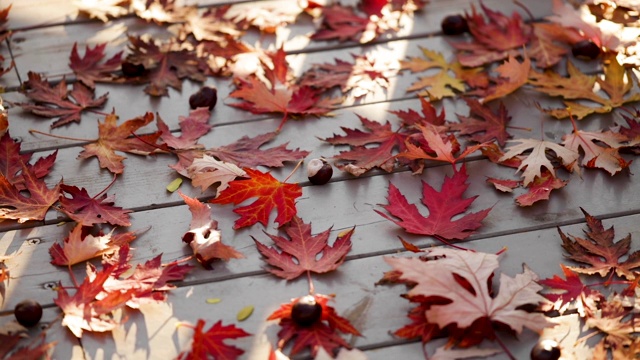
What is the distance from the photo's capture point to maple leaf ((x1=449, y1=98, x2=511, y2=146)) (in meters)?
2.04

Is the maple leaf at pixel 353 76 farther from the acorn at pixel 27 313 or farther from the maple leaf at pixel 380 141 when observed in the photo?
the acorn at pixel 27 313

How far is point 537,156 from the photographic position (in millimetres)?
1930

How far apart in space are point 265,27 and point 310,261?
3.33 ft

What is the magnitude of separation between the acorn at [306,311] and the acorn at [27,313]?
1.68 feet

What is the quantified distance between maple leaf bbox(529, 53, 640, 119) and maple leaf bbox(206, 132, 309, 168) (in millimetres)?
724

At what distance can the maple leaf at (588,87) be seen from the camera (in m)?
2.13

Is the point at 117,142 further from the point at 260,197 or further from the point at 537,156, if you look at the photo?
the point at 537,156

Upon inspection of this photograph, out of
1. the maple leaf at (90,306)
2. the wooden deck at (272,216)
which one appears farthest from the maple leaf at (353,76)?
the maple leaf at (90,306)

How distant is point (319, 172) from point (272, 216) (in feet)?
0.55

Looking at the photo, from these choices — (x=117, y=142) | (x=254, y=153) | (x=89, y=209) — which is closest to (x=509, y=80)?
(x=254, y=153)

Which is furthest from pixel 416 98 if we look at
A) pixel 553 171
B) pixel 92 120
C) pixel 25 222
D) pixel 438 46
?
pixel 25 222

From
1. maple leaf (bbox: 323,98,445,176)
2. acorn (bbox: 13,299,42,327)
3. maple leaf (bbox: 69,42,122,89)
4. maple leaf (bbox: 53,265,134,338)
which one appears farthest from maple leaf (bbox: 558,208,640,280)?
maple leaf (bbox: 69,42,122,89)

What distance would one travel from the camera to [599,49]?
7.64 ft

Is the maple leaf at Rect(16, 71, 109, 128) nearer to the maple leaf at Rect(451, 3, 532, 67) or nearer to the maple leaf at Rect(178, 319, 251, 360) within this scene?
the maple leaf at Rect(178, 319, 251, 360)
